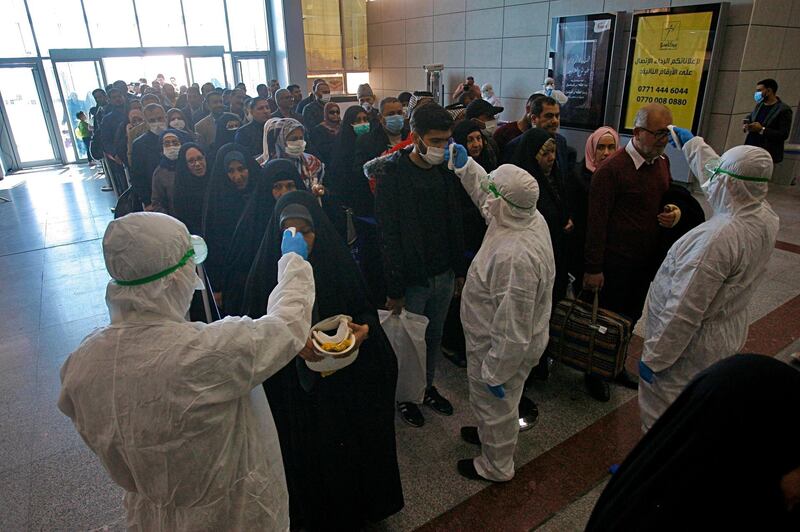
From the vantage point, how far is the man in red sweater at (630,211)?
9.62ft

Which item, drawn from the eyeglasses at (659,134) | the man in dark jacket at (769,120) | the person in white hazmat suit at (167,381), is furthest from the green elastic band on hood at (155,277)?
the man in dark jacket at (769,120)

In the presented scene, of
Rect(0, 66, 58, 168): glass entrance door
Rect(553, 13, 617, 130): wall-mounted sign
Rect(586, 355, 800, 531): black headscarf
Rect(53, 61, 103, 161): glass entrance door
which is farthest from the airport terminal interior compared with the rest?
Rect(53, 61, 103, 161): glass entrance door

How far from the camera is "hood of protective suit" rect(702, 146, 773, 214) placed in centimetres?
219

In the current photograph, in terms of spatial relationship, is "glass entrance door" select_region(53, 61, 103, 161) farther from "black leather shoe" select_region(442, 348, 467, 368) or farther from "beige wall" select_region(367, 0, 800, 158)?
"black leather shoe" select_region(442, 348, 467, 368)

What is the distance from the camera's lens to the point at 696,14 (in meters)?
6.75

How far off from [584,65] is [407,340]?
7.45 m

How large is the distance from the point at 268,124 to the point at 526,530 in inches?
137

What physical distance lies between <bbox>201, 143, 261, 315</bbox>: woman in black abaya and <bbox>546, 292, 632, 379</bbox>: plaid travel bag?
2.27 metres

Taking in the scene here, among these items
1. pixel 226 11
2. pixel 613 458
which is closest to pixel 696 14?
pixel 613 458

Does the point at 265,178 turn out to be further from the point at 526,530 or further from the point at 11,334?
the point at 11,334

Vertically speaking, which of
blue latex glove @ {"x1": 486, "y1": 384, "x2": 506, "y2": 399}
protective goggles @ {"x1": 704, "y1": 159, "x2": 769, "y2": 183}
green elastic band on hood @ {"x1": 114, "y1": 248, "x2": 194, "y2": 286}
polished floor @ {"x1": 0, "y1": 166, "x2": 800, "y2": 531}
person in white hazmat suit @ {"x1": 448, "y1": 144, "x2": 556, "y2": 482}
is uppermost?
protective goggles @ {"x1": 704, "y1": 159, "x2": 769, "y2": 183}

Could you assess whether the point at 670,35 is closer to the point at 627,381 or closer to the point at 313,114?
the point at 313,114

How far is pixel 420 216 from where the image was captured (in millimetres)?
2859

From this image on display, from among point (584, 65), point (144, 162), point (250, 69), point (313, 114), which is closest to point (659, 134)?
point (313, 114)
